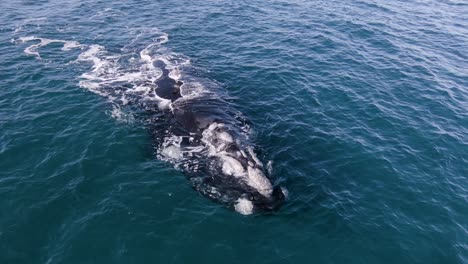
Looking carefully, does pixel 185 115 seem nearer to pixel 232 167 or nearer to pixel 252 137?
pixel 252 137

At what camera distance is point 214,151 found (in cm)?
3641

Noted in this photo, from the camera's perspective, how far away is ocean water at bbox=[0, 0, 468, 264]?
28.7 meters

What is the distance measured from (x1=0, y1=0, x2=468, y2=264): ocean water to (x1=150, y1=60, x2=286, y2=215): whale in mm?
1308

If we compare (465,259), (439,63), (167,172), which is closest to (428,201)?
(465,259)

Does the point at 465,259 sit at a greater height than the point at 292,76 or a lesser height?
lesser

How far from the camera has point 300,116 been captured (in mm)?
44312

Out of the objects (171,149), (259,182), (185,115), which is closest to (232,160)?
(259,182)

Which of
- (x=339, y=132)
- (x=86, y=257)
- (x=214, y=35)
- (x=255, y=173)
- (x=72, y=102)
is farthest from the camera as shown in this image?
(x=214, y=35)

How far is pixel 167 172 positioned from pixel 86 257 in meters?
10.7

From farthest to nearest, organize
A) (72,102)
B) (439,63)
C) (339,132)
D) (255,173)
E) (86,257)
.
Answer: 1. (439,63)
2. (72,102)
3. (339,132)
4. (255,173)
5. (86,257)

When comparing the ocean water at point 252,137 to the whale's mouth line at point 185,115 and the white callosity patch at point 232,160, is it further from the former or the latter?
the white callosity patch at point 232,160

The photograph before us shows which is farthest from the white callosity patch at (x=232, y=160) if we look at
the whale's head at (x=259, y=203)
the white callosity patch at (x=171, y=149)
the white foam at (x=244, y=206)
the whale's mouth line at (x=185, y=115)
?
the white callosity patch at (x=171, y=149)

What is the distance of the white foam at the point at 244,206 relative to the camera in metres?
30.8

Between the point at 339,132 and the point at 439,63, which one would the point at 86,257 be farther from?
the point at 439,63
